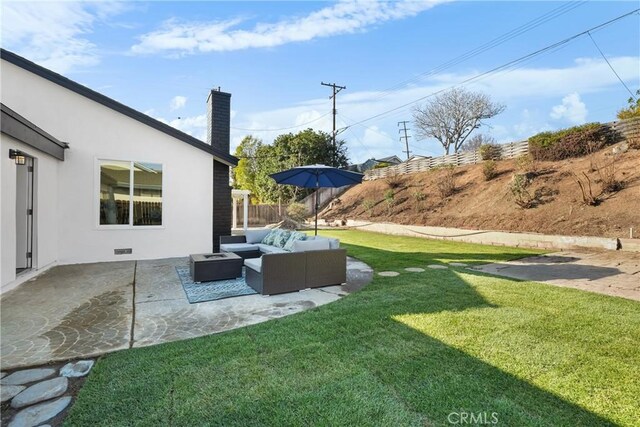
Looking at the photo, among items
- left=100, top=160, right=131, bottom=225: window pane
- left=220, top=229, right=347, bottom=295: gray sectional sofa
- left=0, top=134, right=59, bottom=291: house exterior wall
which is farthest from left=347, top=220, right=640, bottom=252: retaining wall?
left=0, top=134, right=59, bottom=291: house exterior wall

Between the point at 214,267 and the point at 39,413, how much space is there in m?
3.72

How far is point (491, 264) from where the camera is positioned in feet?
25.0

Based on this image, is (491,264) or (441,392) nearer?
(441,392)

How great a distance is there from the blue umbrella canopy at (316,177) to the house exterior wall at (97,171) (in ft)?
7.72

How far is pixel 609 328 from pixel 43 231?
9780 millimetres

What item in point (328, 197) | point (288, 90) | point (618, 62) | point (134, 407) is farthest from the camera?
point (328, 197)

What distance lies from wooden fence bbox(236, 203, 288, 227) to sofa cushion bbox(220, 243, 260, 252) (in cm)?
1438

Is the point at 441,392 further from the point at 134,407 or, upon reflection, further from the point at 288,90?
the point at 288,90

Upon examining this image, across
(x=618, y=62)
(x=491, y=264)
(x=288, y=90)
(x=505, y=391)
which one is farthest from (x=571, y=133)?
(x=505, y=391)

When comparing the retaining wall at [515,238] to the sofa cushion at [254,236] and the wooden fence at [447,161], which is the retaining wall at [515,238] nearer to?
the wooden fence at [447,161]

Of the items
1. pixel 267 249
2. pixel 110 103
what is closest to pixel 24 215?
pixel 110 103

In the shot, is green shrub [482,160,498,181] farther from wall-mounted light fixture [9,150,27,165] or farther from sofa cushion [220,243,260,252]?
wall-mounted light fixture [9,150,27,165]

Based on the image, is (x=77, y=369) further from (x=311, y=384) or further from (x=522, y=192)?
(x=522, y=192)

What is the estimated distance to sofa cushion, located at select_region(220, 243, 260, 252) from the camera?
720 centimetres
